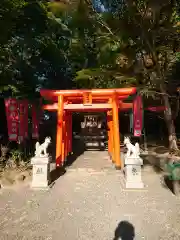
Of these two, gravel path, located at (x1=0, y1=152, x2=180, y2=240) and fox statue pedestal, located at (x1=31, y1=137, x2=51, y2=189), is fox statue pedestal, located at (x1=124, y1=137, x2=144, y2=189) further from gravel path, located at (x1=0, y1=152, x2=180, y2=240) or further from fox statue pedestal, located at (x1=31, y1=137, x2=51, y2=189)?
fox statue pedestal, located at (x1=31, y1=137, x2=51, y2=189)

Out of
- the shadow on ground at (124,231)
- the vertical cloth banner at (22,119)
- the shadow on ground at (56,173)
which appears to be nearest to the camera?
the shadow on ground at (124,231)

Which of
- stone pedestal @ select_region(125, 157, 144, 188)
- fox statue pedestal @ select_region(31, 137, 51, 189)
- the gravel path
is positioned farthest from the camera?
fox statue pedestal @ select_region(31, 137, 51, 189)

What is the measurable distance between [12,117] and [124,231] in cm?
695

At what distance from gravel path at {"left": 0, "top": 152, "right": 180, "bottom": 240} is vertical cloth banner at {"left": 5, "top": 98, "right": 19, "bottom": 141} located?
10.9 feet

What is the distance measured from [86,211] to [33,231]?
1.31 meters

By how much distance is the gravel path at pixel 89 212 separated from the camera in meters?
4.07

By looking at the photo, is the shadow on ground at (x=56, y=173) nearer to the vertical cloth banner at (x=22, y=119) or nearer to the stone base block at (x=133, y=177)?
the vertical cloth banner at (x=22, y=119)

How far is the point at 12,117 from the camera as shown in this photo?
31.1 ft

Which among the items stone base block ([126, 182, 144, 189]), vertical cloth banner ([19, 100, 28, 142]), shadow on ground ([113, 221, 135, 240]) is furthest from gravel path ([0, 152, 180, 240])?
vertical cloth banner ([19, 100, 28, 142])

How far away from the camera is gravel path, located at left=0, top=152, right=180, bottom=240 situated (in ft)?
13.3

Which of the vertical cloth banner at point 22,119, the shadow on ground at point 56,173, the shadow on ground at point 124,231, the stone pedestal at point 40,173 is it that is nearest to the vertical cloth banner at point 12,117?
the vertical cloth banner at point 22,119

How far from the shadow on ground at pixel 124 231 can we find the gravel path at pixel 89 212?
0.7 inches

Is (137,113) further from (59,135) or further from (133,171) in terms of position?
(133,171)

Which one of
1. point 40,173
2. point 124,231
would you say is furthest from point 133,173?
point 40,173
